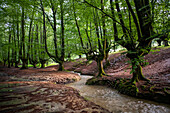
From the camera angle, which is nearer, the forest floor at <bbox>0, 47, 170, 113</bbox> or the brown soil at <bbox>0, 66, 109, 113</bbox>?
the brown soil at <bbox>0, 66, 109, 113</bbox>

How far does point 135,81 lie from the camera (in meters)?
5.88

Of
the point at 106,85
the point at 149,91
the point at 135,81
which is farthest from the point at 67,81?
the point at 149,91

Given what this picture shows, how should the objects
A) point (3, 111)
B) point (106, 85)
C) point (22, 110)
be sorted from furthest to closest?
point (106, 85) → point (22, 110) → point (3, 111)

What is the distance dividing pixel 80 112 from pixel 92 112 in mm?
345

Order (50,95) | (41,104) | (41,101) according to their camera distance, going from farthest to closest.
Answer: (50,95) < (41,101) < (41,104)

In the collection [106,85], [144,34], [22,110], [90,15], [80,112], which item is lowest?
[106,85]

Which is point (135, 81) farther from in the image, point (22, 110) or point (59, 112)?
point (22, 110)

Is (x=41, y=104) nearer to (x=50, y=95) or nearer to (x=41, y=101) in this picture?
(x=41, y=101)

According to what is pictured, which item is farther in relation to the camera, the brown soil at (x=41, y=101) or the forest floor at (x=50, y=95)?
the forest floor at (x=50, y=95)

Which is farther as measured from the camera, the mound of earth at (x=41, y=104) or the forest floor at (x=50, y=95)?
the forest floor at (x=50, y=95)

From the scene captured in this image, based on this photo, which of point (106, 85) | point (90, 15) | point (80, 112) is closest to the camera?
point (80, 112)

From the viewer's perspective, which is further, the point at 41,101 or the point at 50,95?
the point at 50,95

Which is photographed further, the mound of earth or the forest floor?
the forest floor

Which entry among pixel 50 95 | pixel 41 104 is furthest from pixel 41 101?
pixel 50 95
